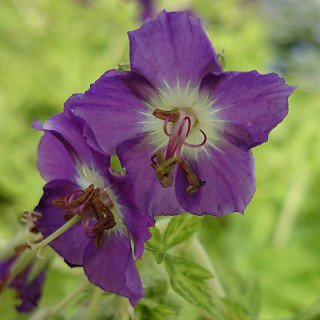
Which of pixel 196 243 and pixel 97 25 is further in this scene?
pixel 97 25

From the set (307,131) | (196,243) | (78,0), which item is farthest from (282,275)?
(78,0)

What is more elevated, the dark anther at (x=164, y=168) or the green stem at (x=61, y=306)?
the dark anther at (x=164, y=168)

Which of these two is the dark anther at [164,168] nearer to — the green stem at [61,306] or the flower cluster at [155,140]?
the flower cluster at [155,140]

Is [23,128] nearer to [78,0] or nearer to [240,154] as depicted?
A: [78,0]

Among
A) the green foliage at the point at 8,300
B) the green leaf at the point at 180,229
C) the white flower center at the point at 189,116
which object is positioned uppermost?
the white flower center at the point at 189,116

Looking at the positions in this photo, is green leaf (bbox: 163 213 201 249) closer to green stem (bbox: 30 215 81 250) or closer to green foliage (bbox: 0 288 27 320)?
green stem (bbox: 30 215 81 250)

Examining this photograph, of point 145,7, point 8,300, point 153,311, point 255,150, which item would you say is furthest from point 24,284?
point 145,7

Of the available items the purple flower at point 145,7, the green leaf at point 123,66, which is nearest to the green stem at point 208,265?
the green leaf at point 123,66
